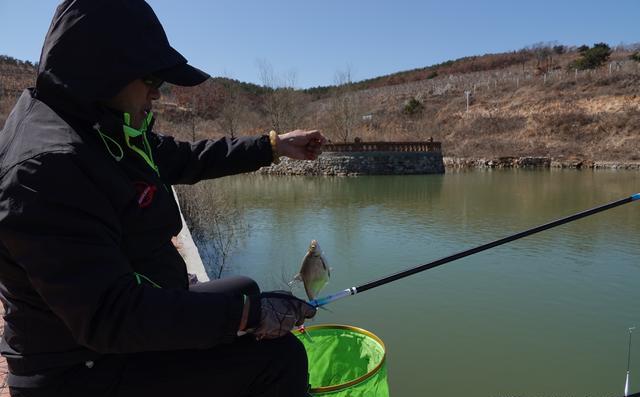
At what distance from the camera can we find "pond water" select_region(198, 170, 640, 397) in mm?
4262

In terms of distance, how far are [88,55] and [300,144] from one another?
133 centimetres

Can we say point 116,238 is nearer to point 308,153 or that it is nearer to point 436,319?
point 308,153

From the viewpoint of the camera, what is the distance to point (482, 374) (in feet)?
13.8

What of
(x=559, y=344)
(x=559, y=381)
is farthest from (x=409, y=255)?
(x=559, y=381)

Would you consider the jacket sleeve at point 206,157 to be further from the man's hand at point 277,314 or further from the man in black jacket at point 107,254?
the man's hand at point 277,314

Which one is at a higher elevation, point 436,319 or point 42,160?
point 42,160

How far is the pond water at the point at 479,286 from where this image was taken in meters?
4.26

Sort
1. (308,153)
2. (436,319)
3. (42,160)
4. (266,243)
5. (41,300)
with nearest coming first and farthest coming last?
(42,160) → (41,300) → (308,153) → (436,319) → (266,243)

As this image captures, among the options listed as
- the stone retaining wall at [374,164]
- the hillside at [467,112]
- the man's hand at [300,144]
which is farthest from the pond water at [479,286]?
the hillside at [467,112]

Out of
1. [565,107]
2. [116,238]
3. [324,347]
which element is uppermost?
[565,107]

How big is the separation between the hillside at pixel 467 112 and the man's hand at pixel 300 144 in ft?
71.8

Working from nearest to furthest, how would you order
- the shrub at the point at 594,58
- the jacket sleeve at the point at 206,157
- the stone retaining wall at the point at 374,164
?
the jacket sleeve at the point at 206,157, the stone retaining wall at the point at 374,164, the shrub at the point at 594,58

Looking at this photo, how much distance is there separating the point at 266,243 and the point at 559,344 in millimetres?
5505

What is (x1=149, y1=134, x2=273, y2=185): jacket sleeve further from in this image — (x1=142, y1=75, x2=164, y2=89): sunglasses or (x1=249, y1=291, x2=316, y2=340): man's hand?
(x1=249, y1=291, x2=316, y2=340): man's hand
